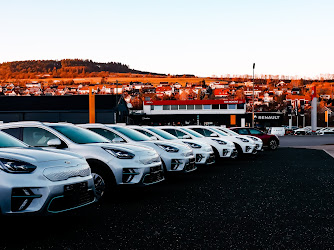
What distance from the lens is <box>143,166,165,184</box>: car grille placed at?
8516 mm

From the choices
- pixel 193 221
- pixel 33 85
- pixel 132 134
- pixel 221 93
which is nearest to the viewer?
pixel 193 221

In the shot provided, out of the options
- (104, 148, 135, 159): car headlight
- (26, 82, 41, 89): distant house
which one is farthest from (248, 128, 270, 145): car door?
(26, 82, 41, 89): distant house

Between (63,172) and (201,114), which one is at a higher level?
(63,172)

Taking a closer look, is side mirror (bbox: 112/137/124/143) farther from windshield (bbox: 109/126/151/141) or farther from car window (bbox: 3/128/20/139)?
car window (bbox: 3/128/20/139)

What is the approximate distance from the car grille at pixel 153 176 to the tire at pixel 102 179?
0.64 meters

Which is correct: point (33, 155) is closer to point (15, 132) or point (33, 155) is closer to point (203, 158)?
point (15, 132)

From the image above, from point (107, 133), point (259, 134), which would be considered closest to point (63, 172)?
point (107, 133)

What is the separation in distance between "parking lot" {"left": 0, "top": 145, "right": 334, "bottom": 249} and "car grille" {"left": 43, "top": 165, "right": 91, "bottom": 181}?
22.4 inches

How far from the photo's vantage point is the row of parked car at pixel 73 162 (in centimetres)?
556

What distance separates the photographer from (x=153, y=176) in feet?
28.6

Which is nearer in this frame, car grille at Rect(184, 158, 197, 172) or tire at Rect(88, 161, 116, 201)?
tire at Rect(88, 161, 116, 201)

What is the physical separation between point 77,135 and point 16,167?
10.9ft

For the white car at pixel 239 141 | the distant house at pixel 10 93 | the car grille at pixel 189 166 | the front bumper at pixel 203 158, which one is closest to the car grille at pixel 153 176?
the car grille at pixel 189 166

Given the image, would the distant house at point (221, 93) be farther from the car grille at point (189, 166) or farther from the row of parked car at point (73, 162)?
the car grille at point (189, 166)
